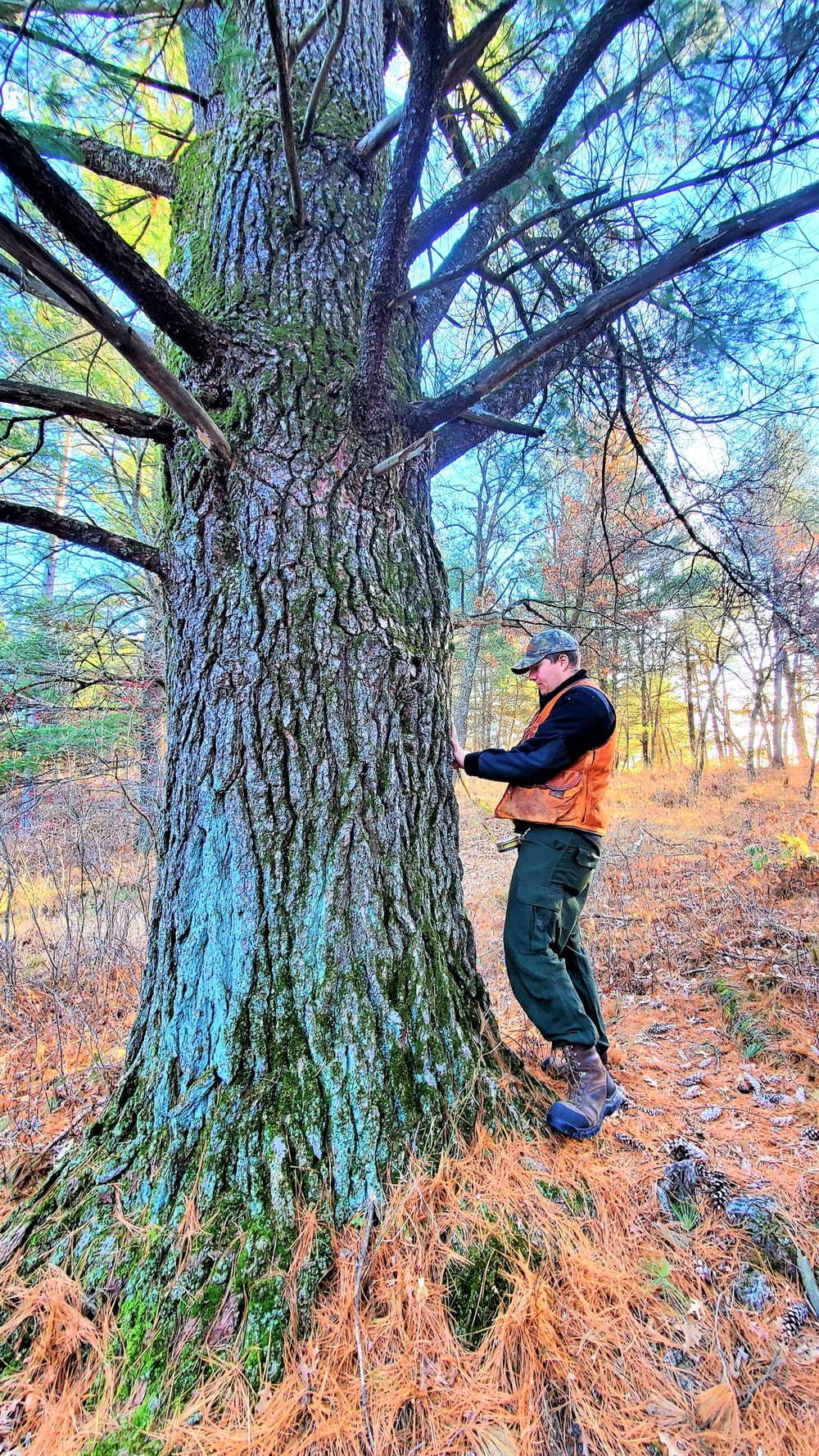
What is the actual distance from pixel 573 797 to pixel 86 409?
203cm

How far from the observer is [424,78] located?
127 cm

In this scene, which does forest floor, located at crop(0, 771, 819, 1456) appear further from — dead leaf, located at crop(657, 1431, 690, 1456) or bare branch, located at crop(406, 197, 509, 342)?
bare branch, located at crop(406, 197, 509, 342)

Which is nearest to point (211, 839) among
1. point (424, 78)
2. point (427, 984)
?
point (427, 984)

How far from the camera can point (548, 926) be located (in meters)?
2.09

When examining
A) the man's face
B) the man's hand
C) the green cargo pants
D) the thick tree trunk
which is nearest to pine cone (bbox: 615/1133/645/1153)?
the green cargo pants

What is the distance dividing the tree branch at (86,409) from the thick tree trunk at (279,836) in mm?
107

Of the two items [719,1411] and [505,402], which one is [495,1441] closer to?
[719,1411]

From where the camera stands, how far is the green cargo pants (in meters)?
2.01

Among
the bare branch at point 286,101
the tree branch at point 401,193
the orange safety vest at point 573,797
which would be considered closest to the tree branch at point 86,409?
the tree branch at point 401,193

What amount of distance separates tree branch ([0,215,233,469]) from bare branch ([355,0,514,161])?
86 centimetres

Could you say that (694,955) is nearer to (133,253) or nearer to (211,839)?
(211,839)

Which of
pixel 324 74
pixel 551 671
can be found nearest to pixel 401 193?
pixel 324 74

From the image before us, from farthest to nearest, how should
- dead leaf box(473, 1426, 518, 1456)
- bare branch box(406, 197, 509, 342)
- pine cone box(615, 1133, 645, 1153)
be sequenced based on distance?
bare branch box(406, 197, 509, 342), pine cone box(615, 1133, 645, 1153), dead leaf box(473, 1426, 518, 1456)

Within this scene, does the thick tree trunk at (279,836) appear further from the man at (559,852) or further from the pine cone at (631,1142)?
the pine cone at (631,1142)
